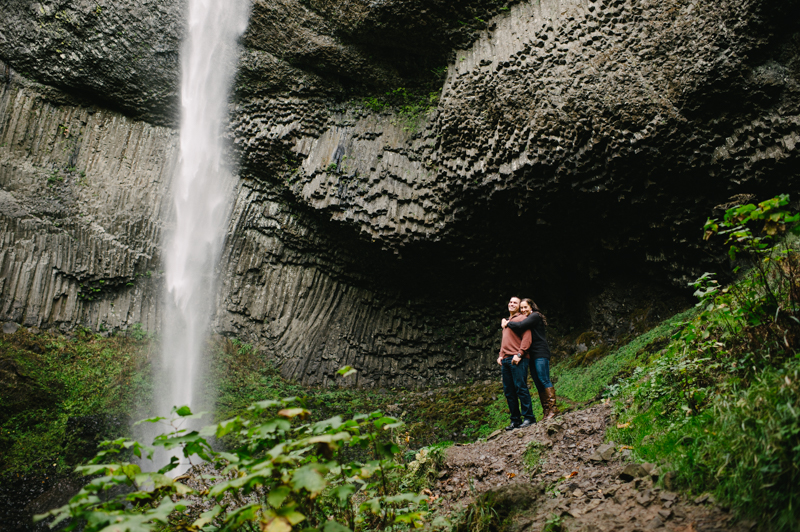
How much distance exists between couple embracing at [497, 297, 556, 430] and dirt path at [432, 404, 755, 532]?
337 mm

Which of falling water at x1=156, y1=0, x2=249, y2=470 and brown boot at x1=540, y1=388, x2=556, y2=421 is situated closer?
brown boot at x1=540, y1=388, x2=556, y2=421

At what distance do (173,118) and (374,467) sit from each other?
1205cm

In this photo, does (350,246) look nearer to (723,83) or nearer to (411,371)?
(411,371)

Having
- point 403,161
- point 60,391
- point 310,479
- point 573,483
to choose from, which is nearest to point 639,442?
point 573,483

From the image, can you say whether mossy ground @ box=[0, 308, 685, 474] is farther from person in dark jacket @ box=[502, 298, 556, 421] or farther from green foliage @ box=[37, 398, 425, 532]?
green foliage @ box=[37, 398, 425, 532]

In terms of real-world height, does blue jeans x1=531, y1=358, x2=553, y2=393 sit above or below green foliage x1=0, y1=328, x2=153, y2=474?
Answer: above

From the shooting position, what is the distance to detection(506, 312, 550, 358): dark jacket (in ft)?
16.8

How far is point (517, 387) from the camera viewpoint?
506cm

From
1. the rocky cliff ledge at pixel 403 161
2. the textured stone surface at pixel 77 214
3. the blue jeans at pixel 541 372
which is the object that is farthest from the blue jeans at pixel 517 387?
the textured stone surface at pixel 77 214

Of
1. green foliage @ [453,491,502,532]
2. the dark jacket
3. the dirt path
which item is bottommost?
green foliage @ [453,491,502,532]

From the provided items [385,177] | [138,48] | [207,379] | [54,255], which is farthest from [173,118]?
[207,379]

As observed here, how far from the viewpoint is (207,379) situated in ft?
31.7

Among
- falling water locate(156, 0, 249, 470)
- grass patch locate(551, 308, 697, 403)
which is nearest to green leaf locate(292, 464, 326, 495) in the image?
grass patch locate(551, 308, 697, 403)

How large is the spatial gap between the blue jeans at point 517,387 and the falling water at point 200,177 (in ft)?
24.7
